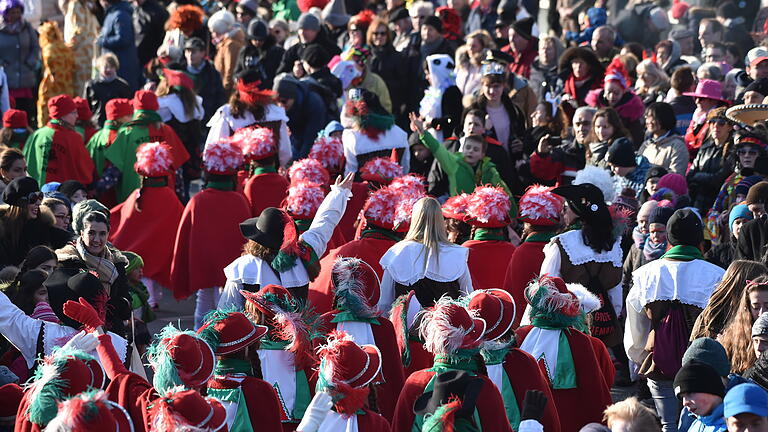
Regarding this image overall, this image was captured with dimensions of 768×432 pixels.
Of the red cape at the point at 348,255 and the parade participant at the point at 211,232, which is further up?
the red cape at the point at 348,255

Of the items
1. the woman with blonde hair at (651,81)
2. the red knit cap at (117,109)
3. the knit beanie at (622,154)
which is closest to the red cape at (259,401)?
the knit beanie at (622,154)

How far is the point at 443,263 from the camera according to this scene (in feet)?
25.2

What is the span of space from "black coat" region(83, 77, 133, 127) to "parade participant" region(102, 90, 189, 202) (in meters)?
1.72

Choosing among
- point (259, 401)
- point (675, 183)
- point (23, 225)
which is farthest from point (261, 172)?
point (259, 401)

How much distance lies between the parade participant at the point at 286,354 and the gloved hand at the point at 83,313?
79cm

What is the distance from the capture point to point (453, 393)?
5211 mm

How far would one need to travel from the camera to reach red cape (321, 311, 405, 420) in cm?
675

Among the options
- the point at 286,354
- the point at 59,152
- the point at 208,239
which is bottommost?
the point at 208,239

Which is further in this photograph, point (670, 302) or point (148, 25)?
point (148, 25)

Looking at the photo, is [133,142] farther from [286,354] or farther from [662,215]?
[286,354]

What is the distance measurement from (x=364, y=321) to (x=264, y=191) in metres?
4.28

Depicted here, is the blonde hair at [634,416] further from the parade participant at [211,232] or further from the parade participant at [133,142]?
the parade participant at [133,142]

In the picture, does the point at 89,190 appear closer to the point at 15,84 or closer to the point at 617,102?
the point at 15,84

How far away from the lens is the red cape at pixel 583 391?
21.5 ft
